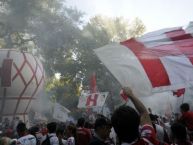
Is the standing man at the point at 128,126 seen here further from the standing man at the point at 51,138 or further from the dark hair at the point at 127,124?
the standing man at the point at 51,138

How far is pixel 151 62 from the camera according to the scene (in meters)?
6.20

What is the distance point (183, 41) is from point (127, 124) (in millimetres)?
3413

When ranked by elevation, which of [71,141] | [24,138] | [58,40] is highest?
[58,40]

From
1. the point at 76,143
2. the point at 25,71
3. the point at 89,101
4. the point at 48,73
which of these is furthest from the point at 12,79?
the point at 76,143

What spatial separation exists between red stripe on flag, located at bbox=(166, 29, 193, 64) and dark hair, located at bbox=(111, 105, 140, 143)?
9.23 ft

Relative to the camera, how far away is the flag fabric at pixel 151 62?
5.70m

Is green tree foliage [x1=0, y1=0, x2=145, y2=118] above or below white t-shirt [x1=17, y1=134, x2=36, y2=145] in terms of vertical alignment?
above

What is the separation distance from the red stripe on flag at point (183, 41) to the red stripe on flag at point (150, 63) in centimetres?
41

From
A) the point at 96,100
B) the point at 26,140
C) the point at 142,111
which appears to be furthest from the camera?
the point at 96,100

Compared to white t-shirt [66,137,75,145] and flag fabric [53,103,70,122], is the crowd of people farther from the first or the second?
flag fabric [53,103,70,122]

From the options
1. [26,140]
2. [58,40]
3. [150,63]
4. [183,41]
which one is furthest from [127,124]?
[58,40]

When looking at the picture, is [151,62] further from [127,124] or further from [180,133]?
[127,124]

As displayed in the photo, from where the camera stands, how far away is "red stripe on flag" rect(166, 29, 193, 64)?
6406mm

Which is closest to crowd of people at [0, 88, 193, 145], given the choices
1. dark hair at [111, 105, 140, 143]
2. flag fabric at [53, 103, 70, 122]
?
dark hair at [111, 105, 140, 143]
